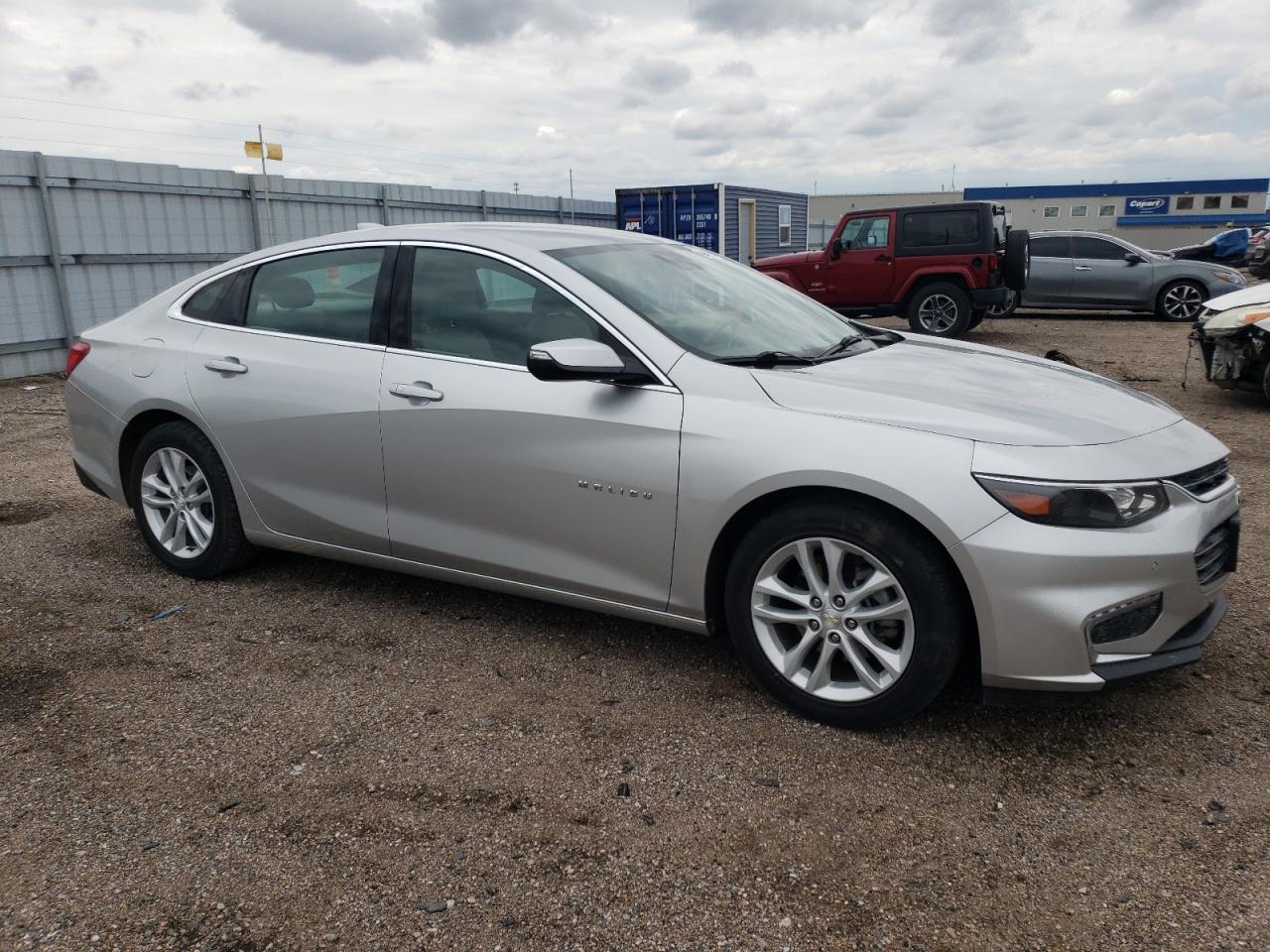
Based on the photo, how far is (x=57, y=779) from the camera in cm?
295

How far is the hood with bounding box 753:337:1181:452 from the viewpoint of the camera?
9.62 feet

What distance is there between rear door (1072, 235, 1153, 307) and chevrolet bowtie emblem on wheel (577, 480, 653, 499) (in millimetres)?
15879

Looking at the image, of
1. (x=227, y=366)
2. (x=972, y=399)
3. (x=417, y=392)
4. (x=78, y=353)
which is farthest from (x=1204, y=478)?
(x=78, y=353)

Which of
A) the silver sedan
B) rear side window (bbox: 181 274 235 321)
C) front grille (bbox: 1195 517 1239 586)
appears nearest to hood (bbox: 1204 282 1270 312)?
front grille (bbox: 1195 517 1239 586)

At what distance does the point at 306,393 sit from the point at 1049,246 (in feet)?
52.2

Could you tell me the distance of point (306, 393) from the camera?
397cm

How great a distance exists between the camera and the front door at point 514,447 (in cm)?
329

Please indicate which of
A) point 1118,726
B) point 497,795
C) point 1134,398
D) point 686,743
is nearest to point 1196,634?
point 1118,726

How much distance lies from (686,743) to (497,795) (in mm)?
625

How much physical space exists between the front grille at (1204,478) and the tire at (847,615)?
77 centimetres

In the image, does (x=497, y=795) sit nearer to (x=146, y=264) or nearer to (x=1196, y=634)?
(x=1196, y=634)

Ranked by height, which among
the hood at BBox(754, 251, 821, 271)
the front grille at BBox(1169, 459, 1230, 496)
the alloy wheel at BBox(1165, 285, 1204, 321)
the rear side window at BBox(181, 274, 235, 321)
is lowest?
the alloy wheel at BBox(1165, 285, 1204, 321)

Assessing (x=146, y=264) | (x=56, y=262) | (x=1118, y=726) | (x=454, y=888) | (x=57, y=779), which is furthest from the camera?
(x=146, y=264)

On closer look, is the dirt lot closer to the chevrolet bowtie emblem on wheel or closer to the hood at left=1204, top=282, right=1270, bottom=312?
the chevrolet bowtie emblem on wheel
